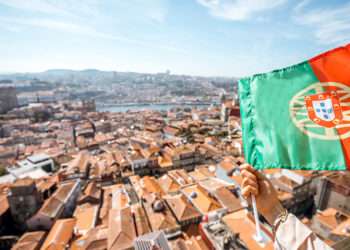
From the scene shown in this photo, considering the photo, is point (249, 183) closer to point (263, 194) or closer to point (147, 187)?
point (263, 194)

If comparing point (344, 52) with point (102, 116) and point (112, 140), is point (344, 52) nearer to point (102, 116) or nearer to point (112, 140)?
point (112, 140)

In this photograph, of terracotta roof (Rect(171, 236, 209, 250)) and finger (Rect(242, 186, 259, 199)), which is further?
terracotta roof (Rect(171, 236, 209, 250))

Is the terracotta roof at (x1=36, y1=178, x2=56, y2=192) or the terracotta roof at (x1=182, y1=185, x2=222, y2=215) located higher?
the terracotta roof at (x1=182, y1=185, x2=222, y2=215)

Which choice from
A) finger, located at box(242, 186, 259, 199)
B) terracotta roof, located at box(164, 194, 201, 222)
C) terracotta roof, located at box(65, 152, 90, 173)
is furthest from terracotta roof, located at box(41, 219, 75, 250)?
finger, located at box(242, 186, 259, 199)

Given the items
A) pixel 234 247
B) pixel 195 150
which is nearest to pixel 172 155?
pixel 195 150

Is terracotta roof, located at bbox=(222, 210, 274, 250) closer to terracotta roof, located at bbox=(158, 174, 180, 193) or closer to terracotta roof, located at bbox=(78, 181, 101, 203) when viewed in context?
terracotta roof, located at bbox=(158, 174, 180, 193)

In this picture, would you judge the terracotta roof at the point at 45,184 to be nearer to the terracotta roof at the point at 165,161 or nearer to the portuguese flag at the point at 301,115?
the terracotta roof at the point at 165,161
